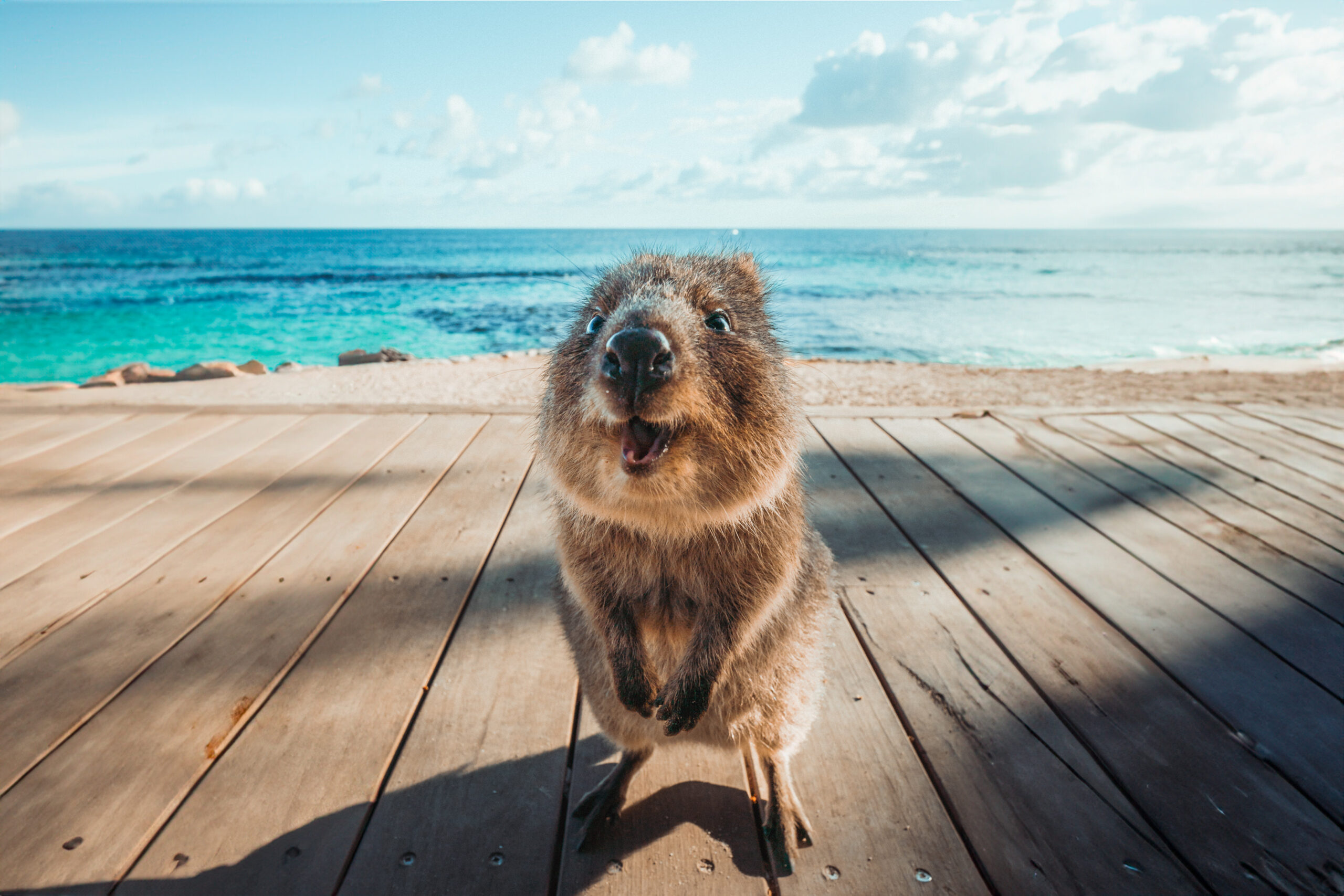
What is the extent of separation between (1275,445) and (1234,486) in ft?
2.97

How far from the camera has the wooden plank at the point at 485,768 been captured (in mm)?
1336

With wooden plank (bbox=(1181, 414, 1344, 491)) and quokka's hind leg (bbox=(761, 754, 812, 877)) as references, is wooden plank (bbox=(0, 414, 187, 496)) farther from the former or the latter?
wooden plank (bbox=(1181, 414, 1344, 491))

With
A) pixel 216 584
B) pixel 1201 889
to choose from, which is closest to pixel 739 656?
pixel 1201 889

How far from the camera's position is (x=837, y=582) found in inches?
90.4

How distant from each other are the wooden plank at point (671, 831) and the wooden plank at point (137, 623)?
1306 millimetres

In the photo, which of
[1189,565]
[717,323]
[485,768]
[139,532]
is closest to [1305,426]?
[1189,565]

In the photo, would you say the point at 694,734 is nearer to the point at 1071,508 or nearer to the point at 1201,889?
the point at 1201,889

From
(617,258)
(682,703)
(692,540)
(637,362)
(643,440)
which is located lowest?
(682,703)

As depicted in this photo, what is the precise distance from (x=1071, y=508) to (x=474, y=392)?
6.87 metres

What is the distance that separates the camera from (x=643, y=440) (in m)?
1.28

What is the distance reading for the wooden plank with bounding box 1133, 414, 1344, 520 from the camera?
3.01 meters

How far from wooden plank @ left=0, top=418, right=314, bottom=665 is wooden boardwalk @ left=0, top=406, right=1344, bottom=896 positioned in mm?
18

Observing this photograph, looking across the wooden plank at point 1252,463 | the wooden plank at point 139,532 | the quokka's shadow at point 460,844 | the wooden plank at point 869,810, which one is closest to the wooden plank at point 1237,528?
the wooden plank at point 1252,463

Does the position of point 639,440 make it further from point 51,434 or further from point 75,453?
point 51,434
